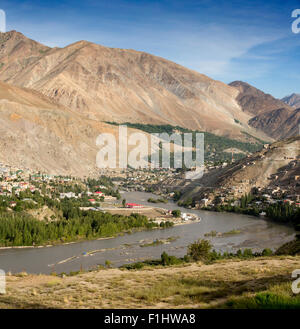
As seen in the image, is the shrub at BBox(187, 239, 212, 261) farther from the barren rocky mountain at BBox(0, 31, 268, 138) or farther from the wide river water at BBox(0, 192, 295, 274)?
the barren rocky mountain at BBox(0, 31, 268, 138)

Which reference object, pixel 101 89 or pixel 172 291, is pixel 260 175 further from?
pixel 101 89

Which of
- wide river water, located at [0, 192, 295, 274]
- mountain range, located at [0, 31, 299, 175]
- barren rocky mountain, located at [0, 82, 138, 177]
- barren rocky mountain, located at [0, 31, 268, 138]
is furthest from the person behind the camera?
barren rocky mountain, located at [0, 31, 268, 138]

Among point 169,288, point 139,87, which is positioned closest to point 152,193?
point 169,288

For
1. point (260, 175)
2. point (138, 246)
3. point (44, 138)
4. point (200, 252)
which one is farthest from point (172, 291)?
point (44, 138)

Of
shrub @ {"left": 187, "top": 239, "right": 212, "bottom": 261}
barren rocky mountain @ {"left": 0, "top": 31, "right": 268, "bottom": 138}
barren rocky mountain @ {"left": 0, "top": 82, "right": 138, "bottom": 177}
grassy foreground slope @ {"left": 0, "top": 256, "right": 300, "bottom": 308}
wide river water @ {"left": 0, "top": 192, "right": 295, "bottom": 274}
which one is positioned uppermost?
barren rocky mountain @ {"left": 0, "top": 31, "right": 268, "bottom": 138}

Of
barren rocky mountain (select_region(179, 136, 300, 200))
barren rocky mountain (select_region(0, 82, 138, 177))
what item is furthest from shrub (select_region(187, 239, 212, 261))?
barren rocky mountain (select_region(0, 82, 138, 177))

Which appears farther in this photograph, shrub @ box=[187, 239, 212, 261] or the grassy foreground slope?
shrub @ box=[187, 239, 212, 261]
